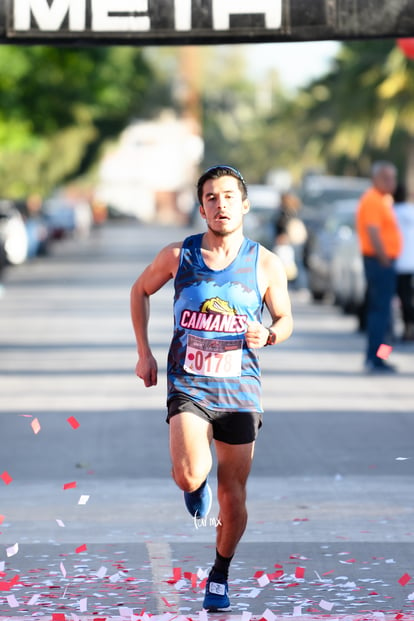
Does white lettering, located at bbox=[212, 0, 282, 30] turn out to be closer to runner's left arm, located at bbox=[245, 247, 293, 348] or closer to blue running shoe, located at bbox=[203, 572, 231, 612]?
runner's left arm, located at bbox=[245, 247, 293, 348]

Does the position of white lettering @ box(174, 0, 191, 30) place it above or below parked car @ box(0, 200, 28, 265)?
above

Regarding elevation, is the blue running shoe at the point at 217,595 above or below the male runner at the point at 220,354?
below

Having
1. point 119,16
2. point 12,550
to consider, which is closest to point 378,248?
point 119,16

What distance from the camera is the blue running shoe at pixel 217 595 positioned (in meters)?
6.24

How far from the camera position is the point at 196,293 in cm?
620

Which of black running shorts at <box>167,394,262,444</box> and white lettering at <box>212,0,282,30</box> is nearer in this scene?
black running shorts at <box>167,394,262,444</box>

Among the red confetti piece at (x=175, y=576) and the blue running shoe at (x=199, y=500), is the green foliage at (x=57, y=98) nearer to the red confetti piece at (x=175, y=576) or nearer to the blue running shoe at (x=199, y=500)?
the red confetti piece at (x=175, y=576)

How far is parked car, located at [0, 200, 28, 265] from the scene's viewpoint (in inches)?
1631

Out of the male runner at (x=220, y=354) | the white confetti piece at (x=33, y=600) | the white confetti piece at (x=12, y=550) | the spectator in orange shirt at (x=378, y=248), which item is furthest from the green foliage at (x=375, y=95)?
the white confetti piece at (x=33, y=600)

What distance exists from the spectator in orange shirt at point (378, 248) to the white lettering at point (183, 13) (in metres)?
6.72

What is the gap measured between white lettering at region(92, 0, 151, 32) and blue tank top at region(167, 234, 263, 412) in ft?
9.27

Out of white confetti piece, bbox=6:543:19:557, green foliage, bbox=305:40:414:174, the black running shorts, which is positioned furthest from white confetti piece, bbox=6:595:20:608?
green foliage, bbox=305:40:414:174

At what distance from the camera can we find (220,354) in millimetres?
6168

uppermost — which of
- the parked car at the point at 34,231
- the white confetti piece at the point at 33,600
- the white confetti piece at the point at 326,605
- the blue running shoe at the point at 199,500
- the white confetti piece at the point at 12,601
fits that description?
the blue running shoe at the point at 199,500
